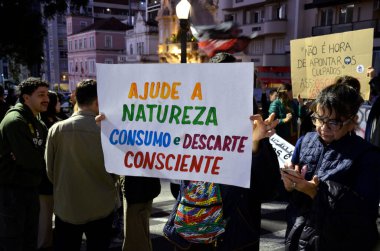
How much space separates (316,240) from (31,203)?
2.51 metres

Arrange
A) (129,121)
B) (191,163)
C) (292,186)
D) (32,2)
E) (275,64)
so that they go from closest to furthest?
(292,186) < (191,163) < (129,121) < (32,2) < (275,64)

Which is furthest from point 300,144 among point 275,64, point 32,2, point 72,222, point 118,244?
point 275,64

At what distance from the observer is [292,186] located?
187 centimetres

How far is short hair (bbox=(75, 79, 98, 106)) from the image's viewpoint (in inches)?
112

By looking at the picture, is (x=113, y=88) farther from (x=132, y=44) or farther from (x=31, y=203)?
(x=132, y=44)

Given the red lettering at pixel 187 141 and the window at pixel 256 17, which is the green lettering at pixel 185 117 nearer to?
the red lettering at pixel 187 141

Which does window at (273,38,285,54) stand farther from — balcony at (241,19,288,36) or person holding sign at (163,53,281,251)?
person holding sign at (163,53,281,251)

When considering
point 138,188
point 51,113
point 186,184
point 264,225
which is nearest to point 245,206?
point 186,184

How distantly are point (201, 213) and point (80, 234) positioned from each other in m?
1.16

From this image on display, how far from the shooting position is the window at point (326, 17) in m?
24.8

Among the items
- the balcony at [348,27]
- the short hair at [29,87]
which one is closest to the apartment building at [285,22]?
the balcony at [348,27]

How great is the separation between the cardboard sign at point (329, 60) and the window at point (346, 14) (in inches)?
831

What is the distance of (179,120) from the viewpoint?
210cm

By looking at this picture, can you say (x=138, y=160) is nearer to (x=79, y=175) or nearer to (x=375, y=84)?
(x=79, y=175)
